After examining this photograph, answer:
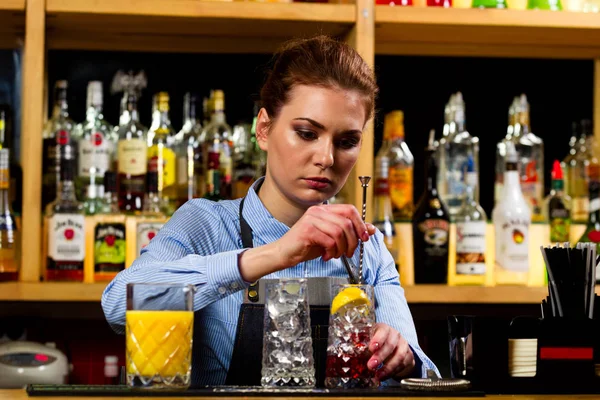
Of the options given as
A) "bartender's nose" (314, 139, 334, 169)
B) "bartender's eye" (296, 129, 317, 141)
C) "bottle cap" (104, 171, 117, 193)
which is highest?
"bartender's eye" (296, 129, 317, 141)

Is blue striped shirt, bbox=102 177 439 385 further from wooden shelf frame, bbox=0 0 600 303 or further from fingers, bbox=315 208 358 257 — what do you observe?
wooden shelf frame, bbox=0 0 600 303

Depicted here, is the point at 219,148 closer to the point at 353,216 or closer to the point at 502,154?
the point at 502,154

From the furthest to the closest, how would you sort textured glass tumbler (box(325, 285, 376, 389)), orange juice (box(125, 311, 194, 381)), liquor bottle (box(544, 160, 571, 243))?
Result: liquor bottle (box(544, 160, 571, 243))
textured glass tumbler (box(325, 285, 376, 389))
orange juice (box(125, 311, 194, 381))

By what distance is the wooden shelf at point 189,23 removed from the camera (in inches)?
86.9

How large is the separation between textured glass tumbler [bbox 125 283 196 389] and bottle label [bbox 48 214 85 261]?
41.8 inches

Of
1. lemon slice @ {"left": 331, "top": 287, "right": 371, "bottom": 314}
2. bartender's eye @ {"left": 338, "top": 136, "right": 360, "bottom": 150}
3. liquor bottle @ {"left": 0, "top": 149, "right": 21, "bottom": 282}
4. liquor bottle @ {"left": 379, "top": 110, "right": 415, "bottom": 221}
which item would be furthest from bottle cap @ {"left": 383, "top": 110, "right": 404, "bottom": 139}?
lemon slice @ {"left": 331, "top": 287, "right": 371, "bottom": 314}

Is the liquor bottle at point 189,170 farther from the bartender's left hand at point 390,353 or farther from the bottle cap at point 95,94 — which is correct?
the bartender's left hand at point 390,353

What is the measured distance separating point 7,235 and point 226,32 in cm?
75

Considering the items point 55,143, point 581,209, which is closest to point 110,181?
point 55,143

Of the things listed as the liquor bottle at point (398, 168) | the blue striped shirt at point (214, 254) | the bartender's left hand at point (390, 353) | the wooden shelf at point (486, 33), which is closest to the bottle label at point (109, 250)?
the blue striped shirt at point (214, 254)

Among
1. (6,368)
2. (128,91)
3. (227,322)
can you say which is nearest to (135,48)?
(128,91)

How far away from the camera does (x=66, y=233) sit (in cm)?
220

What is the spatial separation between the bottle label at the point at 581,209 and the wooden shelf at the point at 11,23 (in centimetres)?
153

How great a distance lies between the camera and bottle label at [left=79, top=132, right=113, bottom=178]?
2301mm
